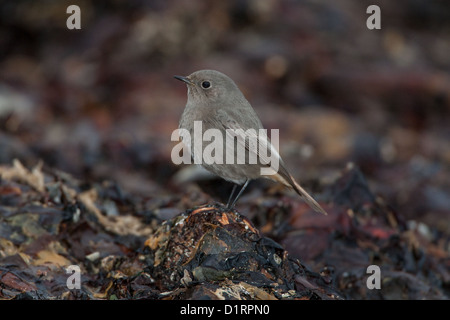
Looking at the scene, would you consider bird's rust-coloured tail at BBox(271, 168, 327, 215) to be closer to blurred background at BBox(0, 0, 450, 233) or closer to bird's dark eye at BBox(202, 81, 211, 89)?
bird's dark eye at BBox(202, 81, 211, 89)

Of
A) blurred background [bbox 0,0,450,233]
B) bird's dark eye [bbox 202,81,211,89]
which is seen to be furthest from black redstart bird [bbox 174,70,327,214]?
blurred background [bbox 0,0,450,233]

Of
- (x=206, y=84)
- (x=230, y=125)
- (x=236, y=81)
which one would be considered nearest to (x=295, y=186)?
(x=230, y=125)

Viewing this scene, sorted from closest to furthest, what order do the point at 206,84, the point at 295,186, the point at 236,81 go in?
the point at 295,186 → the point at 206,84 → the point at 236,81

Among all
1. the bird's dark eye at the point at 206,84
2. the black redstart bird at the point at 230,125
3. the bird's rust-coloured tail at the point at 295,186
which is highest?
the bird's dark eye at the point at 206,84

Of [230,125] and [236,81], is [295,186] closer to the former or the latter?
[230,125]

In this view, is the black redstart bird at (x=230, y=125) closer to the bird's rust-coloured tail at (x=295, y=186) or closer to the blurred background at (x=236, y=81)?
the bird's rust-coloured tail at (x=295, y=186)

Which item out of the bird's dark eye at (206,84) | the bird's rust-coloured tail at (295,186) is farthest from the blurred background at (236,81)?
the bird's rust-coloured tail at (295,186)
